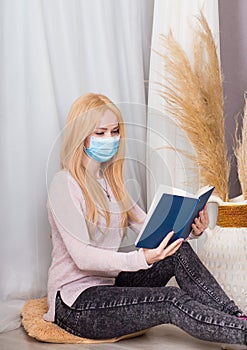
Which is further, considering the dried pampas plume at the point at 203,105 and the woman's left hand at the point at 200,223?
the dried pampas plume at the point at 203,105

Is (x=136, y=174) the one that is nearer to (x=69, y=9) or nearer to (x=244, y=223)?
(x=244, y=223)

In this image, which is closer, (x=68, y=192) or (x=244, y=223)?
(x=68, y=192)

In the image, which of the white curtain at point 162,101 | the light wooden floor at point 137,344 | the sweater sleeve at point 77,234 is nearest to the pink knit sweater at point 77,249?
the sweater sleeve at point 77,234

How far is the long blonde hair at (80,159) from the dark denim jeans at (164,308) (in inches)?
8.1

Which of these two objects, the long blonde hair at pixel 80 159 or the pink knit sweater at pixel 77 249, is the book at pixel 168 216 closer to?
the pink knit sweater at pixel 77 249

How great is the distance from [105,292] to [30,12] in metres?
0.98

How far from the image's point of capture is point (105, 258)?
6.82ft

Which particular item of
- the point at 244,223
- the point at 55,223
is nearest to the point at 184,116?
the point at 244,223

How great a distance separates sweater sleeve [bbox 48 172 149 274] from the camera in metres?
2.06

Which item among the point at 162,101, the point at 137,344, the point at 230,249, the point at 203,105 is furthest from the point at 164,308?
the point at 162,101

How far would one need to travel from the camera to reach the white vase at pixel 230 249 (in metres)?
2.41

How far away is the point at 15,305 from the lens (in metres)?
2.43

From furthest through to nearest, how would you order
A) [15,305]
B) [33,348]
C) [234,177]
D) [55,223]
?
[234,177], [15,305], [55,223], [33,348]

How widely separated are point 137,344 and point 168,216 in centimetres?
41
